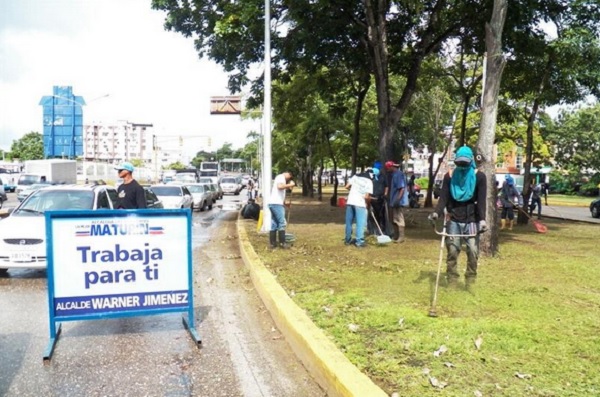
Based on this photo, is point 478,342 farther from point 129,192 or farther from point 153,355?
point 129,192

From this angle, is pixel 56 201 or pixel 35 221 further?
pixel 56 201

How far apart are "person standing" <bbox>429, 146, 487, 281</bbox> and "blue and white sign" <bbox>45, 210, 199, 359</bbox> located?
3.06m

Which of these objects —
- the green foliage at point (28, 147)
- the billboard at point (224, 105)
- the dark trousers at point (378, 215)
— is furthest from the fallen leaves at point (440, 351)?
the green foliage at point (28, 147)

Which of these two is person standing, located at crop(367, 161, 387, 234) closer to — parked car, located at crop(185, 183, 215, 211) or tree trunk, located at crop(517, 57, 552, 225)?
tree trunk, located at crop(517, 57, 552, 225)

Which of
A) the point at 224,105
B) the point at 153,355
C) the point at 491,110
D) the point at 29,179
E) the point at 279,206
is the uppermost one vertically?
the point at 224,105

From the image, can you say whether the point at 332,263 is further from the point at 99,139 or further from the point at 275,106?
the point at 99,139

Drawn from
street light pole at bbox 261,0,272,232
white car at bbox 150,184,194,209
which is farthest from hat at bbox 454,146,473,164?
white car at bbox 150,184,194,209

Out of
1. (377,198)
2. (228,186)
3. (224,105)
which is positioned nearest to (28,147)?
(228,186)

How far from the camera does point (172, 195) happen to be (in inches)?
850

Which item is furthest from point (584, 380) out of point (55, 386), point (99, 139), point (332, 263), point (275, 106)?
point (99, 139)

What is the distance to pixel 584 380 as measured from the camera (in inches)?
149

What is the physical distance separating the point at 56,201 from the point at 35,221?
109 cm

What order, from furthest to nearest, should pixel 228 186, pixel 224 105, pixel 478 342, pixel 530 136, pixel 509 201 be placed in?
1. pixel 228 186
2. pixel 224 105
3. pixel 530 136
4. pixel 509 201
5. pixel 478 342

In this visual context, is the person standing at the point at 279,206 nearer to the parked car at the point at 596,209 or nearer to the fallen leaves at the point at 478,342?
the fallen leaves at the point at 478,342
